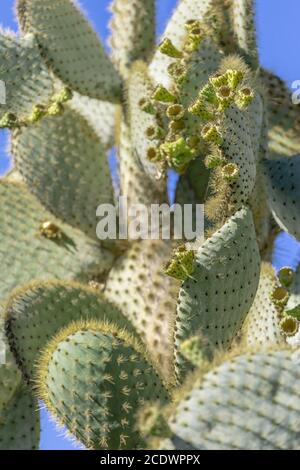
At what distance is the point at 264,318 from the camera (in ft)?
12.8

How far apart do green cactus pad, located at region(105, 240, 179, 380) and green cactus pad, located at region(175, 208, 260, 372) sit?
64cm

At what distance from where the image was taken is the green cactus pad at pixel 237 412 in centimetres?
252

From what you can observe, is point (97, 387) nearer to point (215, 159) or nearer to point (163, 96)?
point (215, 159)

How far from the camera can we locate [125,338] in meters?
3.14

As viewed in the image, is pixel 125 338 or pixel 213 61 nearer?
pixel 125 338

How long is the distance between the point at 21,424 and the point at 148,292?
0.90 meters

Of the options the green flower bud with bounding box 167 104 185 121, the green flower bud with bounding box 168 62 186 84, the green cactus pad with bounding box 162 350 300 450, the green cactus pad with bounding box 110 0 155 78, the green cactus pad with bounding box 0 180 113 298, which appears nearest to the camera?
the green cactus pad with bounding box 162 350 300 450

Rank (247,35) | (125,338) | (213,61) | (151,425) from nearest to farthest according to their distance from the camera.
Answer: (151,425) < (125,338) < (213,61) < (247,35)

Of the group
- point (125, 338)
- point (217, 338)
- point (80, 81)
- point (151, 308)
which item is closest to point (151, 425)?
point (125, 338)

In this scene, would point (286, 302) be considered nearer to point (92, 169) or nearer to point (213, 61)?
point (213, 61)

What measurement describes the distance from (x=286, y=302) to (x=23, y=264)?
1.23 m

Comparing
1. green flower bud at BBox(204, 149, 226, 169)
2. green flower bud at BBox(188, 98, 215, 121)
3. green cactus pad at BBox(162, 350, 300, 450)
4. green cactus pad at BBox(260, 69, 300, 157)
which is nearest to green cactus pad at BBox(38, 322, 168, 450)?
green cactus pad at BBox(162, 350, 300, 450)

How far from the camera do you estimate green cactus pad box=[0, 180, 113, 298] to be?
4516mm

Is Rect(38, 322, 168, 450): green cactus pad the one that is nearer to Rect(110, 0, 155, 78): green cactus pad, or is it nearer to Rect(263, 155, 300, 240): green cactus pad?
Rect(263, 155, 300, 240): green cactus pad
